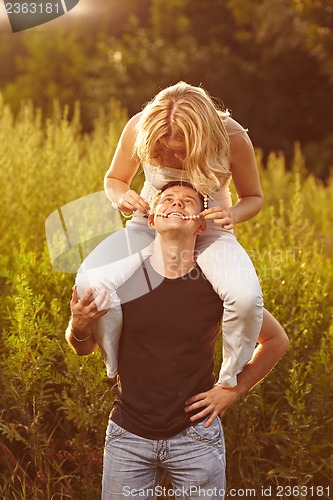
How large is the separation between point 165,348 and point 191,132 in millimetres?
699

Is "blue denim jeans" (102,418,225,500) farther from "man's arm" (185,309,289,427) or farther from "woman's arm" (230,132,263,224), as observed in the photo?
"woman's arm" (230,132,263,224)

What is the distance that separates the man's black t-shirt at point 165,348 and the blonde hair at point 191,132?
337mm

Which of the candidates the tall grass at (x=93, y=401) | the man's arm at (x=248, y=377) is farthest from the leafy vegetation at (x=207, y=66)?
the man's arm at (x=248, y=377)

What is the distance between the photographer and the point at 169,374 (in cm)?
A: 265

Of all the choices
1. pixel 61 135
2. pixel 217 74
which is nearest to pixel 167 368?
pixel 61 135

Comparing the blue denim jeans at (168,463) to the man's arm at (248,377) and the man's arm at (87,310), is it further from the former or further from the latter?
the man's arm at (87,310)

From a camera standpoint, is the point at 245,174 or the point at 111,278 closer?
the point at 111,278

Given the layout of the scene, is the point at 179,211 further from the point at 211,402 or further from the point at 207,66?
the point at 207,66

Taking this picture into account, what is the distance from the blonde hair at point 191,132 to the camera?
102 inches

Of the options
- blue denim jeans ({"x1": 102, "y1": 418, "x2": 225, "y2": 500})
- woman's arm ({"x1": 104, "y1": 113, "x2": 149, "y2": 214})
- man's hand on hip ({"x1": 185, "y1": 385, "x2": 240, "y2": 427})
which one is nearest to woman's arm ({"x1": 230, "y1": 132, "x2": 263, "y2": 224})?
woman's arm ({"x1": 104, "y1": 113, "x2": 149, "y2": 214})

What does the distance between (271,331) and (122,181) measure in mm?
820

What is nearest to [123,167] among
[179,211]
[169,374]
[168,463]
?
[179,211]

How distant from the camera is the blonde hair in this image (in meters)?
2.59

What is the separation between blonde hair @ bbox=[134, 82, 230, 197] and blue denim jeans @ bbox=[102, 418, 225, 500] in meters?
0.81
